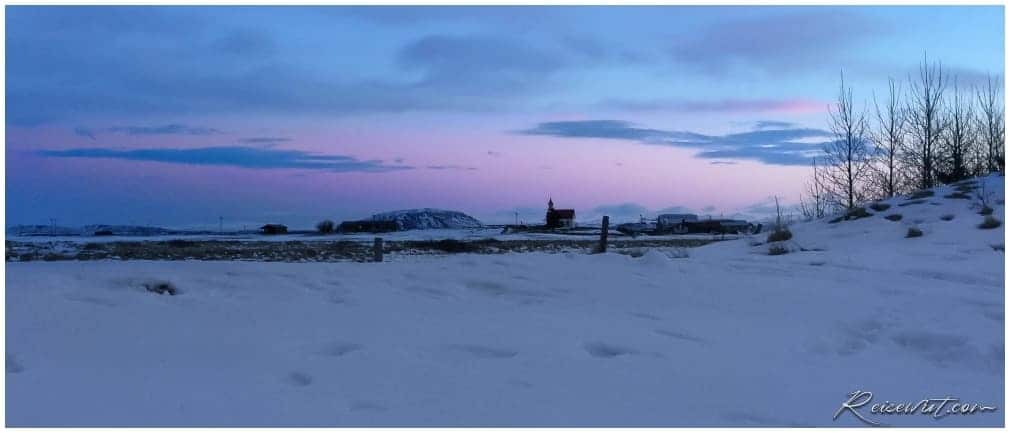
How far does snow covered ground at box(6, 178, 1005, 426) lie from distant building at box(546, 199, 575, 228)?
4266 cm

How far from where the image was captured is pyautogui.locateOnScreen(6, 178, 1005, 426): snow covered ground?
3.68 m

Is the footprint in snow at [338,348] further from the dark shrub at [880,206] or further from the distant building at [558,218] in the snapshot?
the distant building at [558,218]

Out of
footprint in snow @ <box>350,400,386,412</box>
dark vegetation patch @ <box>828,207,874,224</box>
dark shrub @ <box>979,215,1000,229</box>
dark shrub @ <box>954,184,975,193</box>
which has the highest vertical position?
dark shrub @ <box>954,184,975,193</box>

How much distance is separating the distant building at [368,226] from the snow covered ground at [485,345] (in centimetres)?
3389

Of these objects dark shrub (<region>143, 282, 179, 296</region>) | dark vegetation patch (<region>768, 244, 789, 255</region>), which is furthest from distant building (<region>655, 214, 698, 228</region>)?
dark shrub (<region>143, 282, 179, 296</region>)

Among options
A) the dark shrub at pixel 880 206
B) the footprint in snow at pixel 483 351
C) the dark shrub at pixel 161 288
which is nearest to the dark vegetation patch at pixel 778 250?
the dark shrub at pixel 880 206

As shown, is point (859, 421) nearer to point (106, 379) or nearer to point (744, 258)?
point (106, 379)

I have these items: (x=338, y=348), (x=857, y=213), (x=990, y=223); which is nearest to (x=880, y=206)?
(x=857, y=213)

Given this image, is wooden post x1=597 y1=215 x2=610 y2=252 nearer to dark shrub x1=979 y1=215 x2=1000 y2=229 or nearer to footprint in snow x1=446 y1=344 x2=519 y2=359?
dark shrub x1=979 y1=215 x2=1000 y2=229

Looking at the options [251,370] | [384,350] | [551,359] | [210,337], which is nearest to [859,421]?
[551,359]

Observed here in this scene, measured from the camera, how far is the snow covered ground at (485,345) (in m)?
3.68

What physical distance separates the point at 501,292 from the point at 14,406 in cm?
374

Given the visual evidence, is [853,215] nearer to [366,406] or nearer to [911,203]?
[911,203]

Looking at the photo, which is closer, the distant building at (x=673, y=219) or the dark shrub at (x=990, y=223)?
the dark shrub at (x=990, y=223)
